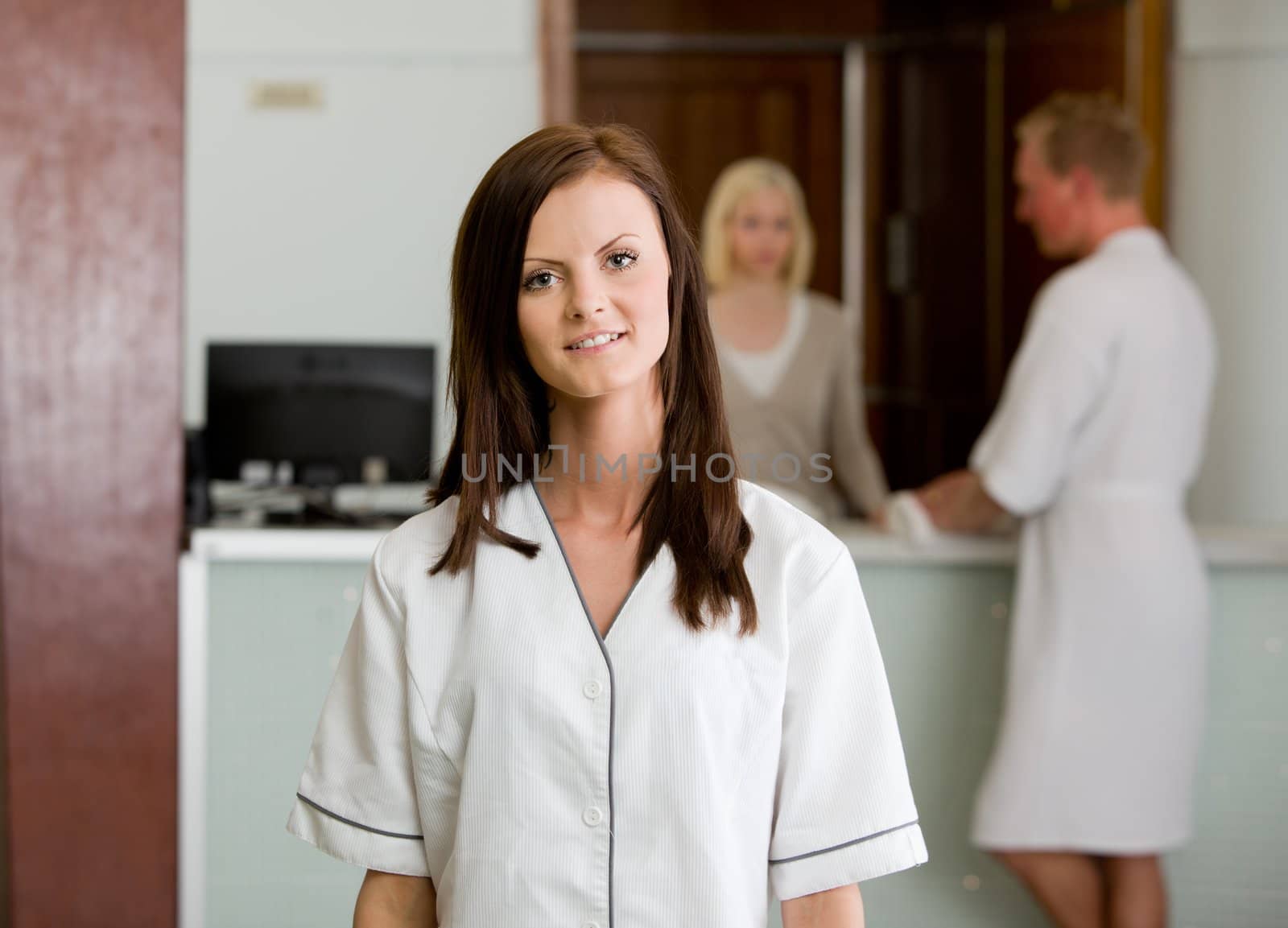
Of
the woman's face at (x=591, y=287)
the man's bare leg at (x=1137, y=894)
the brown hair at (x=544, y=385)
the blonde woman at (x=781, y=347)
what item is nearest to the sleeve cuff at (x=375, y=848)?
the brown hair at (x=544, y=385)

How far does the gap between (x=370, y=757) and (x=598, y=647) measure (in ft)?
0.70

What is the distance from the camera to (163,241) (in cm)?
236

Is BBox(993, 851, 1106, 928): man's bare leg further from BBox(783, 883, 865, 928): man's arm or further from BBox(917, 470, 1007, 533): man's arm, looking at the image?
BBox(783, 883, 865, 928): man's arm

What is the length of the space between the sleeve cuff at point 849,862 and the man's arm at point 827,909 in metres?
0.01

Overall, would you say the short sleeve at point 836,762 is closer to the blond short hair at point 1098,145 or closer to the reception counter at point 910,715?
the reception counter at point 910,715

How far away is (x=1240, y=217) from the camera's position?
3.52 metres

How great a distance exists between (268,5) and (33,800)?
2.57m

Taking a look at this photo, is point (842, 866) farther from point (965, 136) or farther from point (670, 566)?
point (965, 136)

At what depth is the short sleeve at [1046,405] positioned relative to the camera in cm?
245

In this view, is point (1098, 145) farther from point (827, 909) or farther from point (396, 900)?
point (396, 900)

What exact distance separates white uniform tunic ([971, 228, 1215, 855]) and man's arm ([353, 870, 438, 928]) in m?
1.62

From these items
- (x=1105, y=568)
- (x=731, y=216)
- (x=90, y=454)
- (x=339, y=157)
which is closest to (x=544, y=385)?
(x=90, y=454)

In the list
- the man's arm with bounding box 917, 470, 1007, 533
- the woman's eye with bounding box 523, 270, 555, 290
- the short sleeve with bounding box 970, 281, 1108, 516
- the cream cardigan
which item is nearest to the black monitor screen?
the cream cardigan

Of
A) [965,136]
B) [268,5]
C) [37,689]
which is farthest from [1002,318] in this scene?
[37,689]
